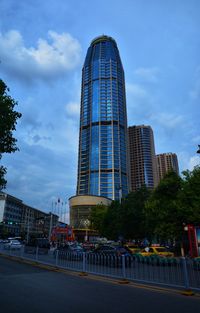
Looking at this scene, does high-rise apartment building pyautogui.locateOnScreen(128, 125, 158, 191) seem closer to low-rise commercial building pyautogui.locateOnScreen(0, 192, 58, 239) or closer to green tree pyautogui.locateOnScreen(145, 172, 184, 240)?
low-rise commercial building pyautogui.locateOnScreen(0, 192, 58, 239)

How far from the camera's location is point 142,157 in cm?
17250

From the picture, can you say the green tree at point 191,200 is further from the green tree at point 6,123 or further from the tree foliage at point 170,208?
the green tree at point 6,123

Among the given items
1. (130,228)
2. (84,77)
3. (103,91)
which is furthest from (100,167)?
(130,228)

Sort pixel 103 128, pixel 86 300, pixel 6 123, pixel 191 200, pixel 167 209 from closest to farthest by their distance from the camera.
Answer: pixel 86 300
pixel 6 123
pixel 191 200
pixel 167 209
pixel 103 128

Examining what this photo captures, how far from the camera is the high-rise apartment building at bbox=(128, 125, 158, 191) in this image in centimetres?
16950

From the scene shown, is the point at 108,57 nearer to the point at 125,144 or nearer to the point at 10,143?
the point at 125,144

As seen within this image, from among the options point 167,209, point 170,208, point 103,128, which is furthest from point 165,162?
point 170,208

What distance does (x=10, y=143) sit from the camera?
1417 cm

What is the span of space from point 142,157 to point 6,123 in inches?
6386

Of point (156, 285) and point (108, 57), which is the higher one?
point (108, 57)

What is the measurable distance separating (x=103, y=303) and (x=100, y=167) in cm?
14743

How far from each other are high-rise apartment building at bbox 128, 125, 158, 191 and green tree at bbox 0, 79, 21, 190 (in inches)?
6223

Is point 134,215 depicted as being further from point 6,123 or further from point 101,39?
point 101,39

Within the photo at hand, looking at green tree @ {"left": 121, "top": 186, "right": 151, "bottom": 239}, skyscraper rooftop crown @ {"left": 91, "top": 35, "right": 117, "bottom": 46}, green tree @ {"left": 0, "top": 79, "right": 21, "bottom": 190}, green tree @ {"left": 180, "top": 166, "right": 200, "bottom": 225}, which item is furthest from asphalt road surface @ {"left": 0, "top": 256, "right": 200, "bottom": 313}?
skyscraper rooftop crown @ {"left": 91, "top": 35, "right": 117, "bottom": 46}
